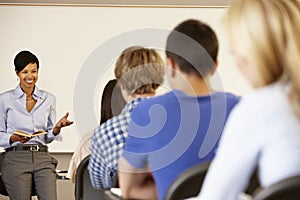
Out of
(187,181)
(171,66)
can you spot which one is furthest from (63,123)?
(187,181)

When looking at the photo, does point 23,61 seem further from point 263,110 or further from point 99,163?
point 263,110

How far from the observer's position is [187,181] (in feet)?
4.40

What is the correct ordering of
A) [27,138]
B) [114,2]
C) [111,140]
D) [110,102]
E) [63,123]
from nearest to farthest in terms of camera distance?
[111,140] → [110,102] → [63,123] → [27,138] → [114,2]

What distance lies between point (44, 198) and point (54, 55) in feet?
5.89

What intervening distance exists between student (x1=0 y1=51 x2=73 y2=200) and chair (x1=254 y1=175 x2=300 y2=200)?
307cm

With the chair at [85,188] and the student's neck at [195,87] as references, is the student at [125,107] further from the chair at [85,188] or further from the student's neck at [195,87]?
the chair at [85,188]

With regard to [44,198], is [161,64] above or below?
above

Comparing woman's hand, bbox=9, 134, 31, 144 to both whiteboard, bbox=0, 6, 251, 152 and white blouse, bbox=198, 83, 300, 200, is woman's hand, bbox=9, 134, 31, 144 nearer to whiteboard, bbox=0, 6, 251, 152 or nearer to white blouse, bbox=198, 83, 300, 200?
whiteboard, bbox=0, 6, 251, 152

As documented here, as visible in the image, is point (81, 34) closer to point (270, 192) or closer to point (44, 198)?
point (44, 198)

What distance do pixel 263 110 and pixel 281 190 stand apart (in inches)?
6.1

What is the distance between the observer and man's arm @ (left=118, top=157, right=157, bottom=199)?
164 cm

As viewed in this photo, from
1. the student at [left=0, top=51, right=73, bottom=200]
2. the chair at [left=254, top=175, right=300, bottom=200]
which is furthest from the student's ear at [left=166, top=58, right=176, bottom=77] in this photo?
the student at [left=0, top=51, right=73, bottom=200]

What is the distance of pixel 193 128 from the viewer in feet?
5.32

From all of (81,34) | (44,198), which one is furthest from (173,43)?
(81,34)
